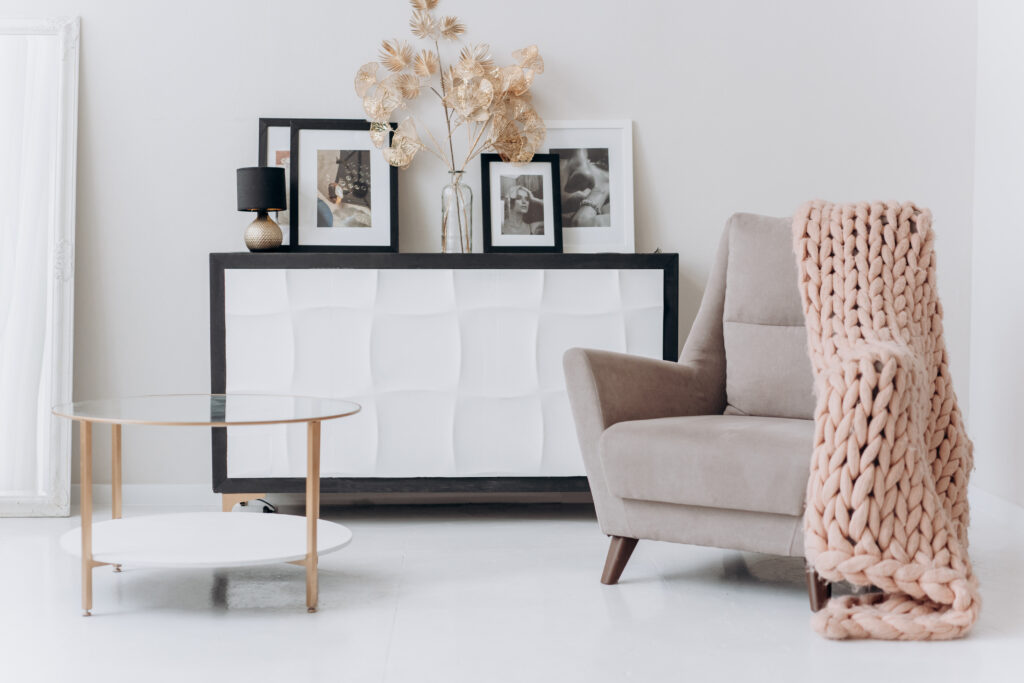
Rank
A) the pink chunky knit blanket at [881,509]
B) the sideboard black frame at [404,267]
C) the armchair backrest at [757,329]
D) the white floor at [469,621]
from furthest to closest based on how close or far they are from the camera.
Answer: the sideboard black frame at [404,267]
the armchair backrest at [757,329]
the pink chunky knit blanket at [881,509]
the white floor at [469,621]

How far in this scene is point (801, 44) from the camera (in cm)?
337

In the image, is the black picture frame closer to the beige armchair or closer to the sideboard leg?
the sideboard leg

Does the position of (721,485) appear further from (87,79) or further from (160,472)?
(87,79)

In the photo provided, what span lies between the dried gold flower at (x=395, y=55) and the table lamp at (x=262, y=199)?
55cm

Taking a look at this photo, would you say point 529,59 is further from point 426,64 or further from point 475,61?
point 426,64

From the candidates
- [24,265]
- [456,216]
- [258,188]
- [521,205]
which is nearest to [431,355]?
[456,216]

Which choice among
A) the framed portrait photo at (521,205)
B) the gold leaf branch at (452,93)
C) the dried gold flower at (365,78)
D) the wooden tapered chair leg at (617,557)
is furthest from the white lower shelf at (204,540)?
the dried gold flower at (365,78)

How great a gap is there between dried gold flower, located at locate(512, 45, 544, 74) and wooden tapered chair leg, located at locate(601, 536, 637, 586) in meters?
1.68

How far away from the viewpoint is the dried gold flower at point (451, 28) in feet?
10.7

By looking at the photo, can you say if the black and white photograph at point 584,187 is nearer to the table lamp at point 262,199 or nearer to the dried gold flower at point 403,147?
the dried gold flower at point 403,147

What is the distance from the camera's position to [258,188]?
3.02 meters

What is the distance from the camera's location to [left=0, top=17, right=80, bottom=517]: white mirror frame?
124 inches

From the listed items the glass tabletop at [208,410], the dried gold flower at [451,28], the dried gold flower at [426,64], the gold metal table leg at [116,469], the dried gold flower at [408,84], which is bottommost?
the gold metal table leg at [116,469]

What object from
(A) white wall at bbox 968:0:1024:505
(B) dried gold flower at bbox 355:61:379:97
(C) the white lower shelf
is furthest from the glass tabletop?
(A) white wall at bbox 968:0:1024:505
